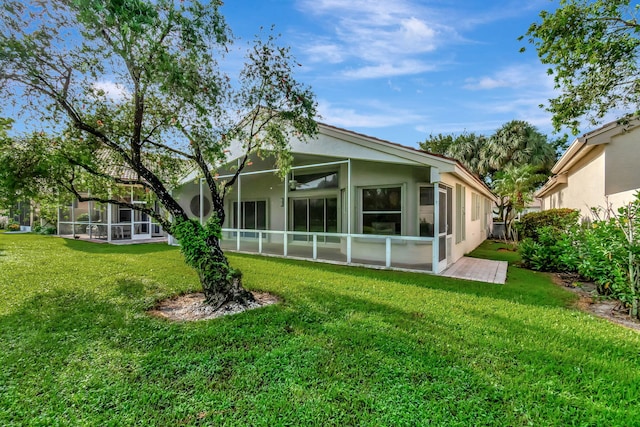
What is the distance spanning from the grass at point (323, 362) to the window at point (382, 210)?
3580 millimetres

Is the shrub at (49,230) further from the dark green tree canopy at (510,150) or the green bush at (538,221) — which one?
the dark green tree canopy at (510,150)

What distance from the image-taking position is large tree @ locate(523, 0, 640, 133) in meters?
7.39

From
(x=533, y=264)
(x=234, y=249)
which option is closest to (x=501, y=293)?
(x=533, y=264)

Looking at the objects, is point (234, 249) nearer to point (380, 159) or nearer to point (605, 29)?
point (380, 159)

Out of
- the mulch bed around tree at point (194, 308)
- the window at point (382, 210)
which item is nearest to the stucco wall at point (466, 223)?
the window at point (382, 210)

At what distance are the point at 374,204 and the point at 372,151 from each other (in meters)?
2.13

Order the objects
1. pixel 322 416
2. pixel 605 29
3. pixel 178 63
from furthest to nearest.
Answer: pixel 605 29
pixel 178 63
pixel 322 416

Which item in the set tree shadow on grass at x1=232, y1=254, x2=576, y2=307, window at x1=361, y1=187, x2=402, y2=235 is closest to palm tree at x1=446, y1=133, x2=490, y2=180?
window at x1=361, y1=187, x2=402, y2=235

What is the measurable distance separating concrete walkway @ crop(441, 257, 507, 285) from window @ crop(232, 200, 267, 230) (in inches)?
352

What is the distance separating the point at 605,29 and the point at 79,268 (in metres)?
15.9

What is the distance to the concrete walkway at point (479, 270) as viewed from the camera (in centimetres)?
834

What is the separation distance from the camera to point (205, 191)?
15.2 metres

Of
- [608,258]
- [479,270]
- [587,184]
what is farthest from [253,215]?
[587,184]

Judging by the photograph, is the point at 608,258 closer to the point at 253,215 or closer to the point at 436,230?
the point at 436,230
